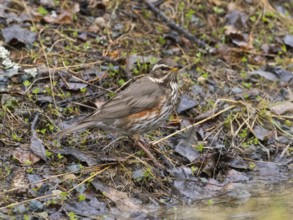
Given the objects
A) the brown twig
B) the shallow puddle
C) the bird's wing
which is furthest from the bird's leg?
the brown twig

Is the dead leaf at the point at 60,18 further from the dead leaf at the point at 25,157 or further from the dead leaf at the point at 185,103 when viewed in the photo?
the dead leaf at the point at 25,157

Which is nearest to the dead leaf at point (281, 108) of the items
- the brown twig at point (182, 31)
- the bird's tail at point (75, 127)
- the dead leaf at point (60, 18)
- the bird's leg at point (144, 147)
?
the brown twig at point (182, 31)

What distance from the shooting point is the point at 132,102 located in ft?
27.8

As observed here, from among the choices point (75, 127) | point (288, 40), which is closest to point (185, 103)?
point (75, 127)

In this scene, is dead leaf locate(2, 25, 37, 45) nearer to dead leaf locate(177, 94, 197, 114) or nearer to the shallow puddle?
dead leaf locate(177, 94, 197, 114)

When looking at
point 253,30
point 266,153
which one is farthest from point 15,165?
point 253,30

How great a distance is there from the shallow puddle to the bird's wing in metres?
1.43

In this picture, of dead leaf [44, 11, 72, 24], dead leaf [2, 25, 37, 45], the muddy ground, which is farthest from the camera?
dead leaf [44, 11, 72, 24]

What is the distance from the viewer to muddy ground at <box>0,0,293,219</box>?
7648 millimetres

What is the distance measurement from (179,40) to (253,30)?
5.23ft

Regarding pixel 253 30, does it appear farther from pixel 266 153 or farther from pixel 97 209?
pixel 97 209

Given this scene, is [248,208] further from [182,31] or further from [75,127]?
[182,31]

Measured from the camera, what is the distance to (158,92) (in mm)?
8570

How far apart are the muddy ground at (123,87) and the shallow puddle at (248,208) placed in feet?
0.41
